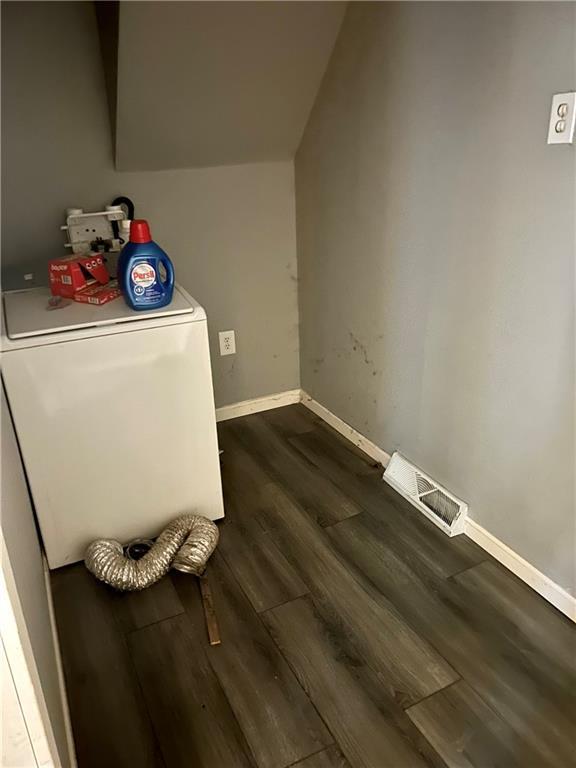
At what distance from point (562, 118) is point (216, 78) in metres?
1.07

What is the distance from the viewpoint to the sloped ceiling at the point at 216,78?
5.48 ft

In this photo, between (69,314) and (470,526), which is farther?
(470,526)

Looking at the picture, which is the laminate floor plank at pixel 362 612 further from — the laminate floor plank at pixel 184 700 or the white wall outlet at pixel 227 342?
the white wall outlet at pixel 227 342

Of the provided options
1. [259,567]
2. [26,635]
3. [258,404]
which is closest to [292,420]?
[258,404]

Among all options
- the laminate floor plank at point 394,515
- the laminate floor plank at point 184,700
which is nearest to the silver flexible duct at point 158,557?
the laminate floor plank at point 184,700

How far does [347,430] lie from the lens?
245 cm

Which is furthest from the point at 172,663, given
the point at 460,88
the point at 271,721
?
the point at 460,88

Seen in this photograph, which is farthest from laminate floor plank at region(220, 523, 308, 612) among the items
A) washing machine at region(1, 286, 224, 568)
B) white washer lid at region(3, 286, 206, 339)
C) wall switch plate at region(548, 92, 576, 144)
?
wall switch plate at region(548, 92, 576, 144)

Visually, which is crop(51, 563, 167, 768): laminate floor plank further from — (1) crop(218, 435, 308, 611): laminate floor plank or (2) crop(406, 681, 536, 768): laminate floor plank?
(2) crop(406, 681, 536, 768): laminate floor plank

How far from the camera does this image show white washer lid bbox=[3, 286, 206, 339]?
1.58m

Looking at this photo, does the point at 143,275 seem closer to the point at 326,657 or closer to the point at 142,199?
the point at 142,199

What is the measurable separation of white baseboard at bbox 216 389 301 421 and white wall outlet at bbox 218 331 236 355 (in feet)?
0.79

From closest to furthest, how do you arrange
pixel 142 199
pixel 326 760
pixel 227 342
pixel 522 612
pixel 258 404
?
pixel 326 760 < pixel 522 612 < pixel 142 199 < pixel 227 342 < pixel 258 404

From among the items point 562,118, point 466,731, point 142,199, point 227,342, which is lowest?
point 466,731
